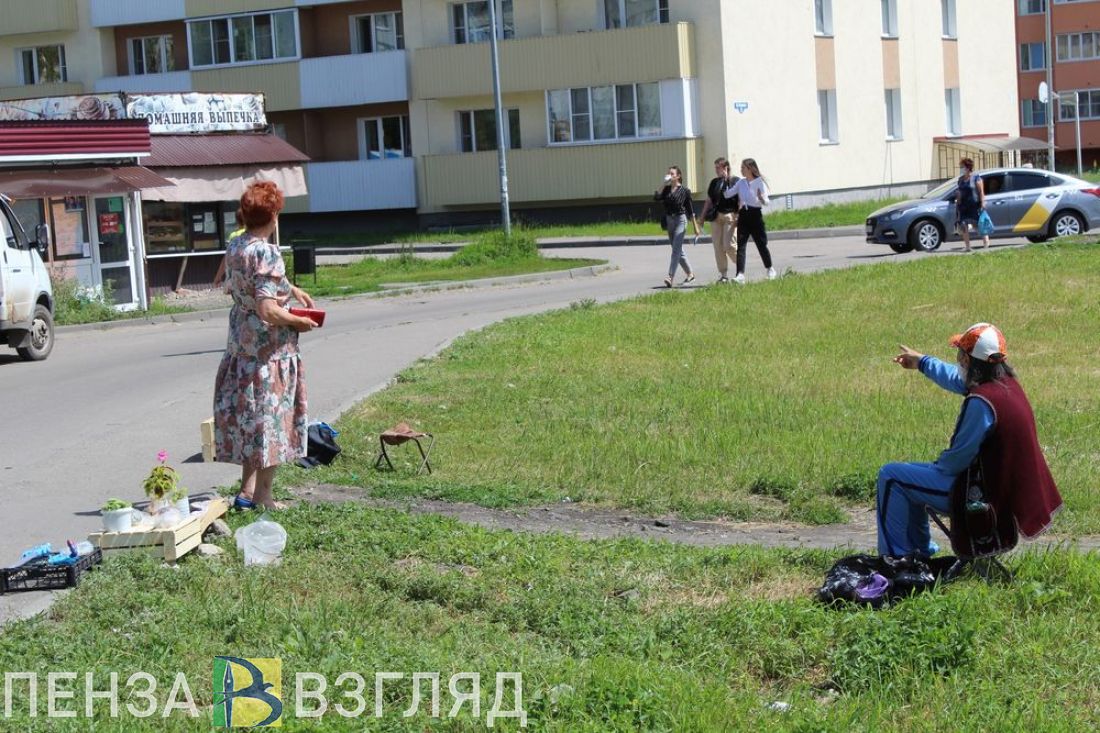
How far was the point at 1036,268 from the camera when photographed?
70.0 ft

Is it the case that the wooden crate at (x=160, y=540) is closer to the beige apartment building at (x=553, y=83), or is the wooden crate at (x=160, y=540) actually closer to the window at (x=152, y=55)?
the beige apartment building at (x=553, y=83)

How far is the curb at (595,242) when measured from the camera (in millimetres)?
36478

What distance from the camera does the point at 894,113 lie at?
164 feet

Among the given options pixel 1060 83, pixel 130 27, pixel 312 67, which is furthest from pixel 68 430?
pixel 1060 83

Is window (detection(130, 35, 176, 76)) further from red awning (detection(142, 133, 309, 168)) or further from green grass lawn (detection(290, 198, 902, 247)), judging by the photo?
red awning (detection(142, 133, 309, 168))

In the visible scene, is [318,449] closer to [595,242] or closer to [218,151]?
[218,151]

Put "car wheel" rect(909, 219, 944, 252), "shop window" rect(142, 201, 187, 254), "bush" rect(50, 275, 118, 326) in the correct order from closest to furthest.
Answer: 1. "bush" rect(50, 275, 118, 326)
2. "car wheel" rect(909, 219, 944, 252)
3. "shop window" rect(142, 201, 187, 254)

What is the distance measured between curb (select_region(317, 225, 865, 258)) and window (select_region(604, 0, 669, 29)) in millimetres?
7744

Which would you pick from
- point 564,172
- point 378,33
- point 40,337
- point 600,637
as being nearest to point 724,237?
point 40,337

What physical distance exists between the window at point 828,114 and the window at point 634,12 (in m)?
6.12

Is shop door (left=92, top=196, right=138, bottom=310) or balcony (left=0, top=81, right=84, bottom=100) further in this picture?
balcony (left=0, top=81, right=84, bottom=100)

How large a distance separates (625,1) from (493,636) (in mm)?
39243

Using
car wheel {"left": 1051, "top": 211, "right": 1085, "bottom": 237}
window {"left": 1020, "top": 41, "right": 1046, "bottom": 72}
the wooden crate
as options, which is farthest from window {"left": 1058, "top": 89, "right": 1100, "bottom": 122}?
the wooden crate

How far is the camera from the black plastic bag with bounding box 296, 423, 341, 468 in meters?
10.6
